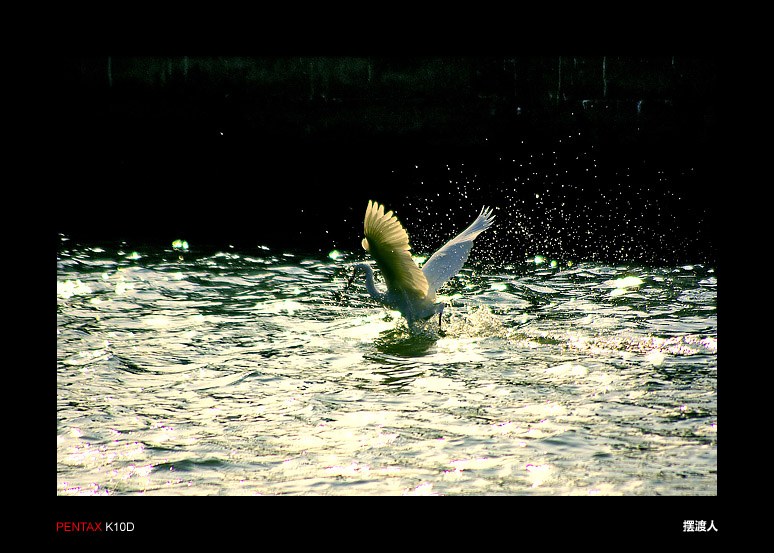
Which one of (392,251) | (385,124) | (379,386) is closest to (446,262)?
(392,251)

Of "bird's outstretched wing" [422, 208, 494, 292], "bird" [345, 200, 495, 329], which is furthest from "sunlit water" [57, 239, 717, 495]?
"bird's outstretched wing" [422, 208, 494, 292]

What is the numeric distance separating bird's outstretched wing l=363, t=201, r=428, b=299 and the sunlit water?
635mm

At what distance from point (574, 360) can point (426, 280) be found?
170 cm

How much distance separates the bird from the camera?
7.20m

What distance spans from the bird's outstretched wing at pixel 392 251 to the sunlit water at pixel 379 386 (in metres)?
0.64

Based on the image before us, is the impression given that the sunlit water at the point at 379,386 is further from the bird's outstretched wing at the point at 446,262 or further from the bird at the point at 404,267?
the bird's outstretched wing at the point at 446,262

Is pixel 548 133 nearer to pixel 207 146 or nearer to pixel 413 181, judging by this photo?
pixel 413 181

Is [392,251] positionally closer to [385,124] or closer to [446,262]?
[446,262]

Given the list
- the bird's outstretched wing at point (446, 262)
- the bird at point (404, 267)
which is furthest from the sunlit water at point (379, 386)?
the bird's outstretched wing at point (446, 262)

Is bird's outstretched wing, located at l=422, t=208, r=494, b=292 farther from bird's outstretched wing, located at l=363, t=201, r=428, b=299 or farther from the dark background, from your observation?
the dark background

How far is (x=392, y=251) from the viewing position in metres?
7.43

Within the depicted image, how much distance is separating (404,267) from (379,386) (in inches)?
52.3

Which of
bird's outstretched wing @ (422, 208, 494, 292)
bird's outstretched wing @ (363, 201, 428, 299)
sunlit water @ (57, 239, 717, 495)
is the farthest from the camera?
bird's outstretched wing @ (422, 208, 494, 292)
